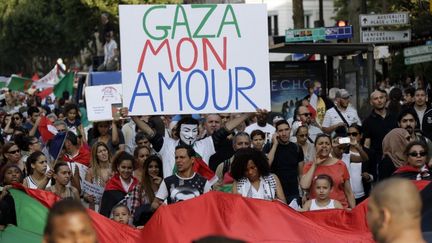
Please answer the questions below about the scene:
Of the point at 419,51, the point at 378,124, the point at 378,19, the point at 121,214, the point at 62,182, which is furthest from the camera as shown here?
the point at 419,51

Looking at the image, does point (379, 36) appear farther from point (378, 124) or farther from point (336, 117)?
point (378, 124)

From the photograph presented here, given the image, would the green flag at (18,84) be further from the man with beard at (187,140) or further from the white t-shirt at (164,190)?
the white t-shirt at (164,190)

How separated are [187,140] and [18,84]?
2290cm

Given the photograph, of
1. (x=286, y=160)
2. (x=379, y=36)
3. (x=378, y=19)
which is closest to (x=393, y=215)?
(x=286, y=160)

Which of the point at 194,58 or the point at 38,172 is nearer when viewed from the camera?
the point at 194,58

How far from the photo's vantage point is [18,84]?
35.0m

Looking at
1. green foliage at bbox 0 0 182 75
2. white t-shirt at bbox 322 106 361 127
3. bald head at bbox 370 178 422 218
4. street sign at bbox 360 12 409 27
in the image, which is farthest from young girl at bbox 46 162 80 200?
green foliage at bbox 0 0 182 75

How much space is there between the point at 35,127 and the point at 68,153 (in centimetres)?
474

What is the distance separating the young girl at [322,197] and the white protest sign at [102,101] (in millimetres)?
5358

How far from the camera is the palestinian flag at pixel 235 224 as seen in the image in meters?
9.65

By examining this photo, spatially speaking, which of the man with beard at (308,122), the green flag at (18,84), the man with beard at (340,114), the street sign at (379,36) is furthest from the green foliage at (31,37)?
the man with beard at (308,122)

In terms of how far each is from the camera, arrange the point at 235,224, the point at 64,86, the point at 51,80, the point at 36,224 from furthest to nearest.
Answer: the point at 51,80 < the point at 64,86 < the point at 36,224 < the point at 235,224

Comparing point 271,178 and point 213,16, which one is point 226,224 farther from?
point 213,16

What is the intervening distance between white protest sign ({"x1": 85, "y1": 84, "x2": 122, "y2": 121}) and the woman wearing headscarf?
14.3 ft
